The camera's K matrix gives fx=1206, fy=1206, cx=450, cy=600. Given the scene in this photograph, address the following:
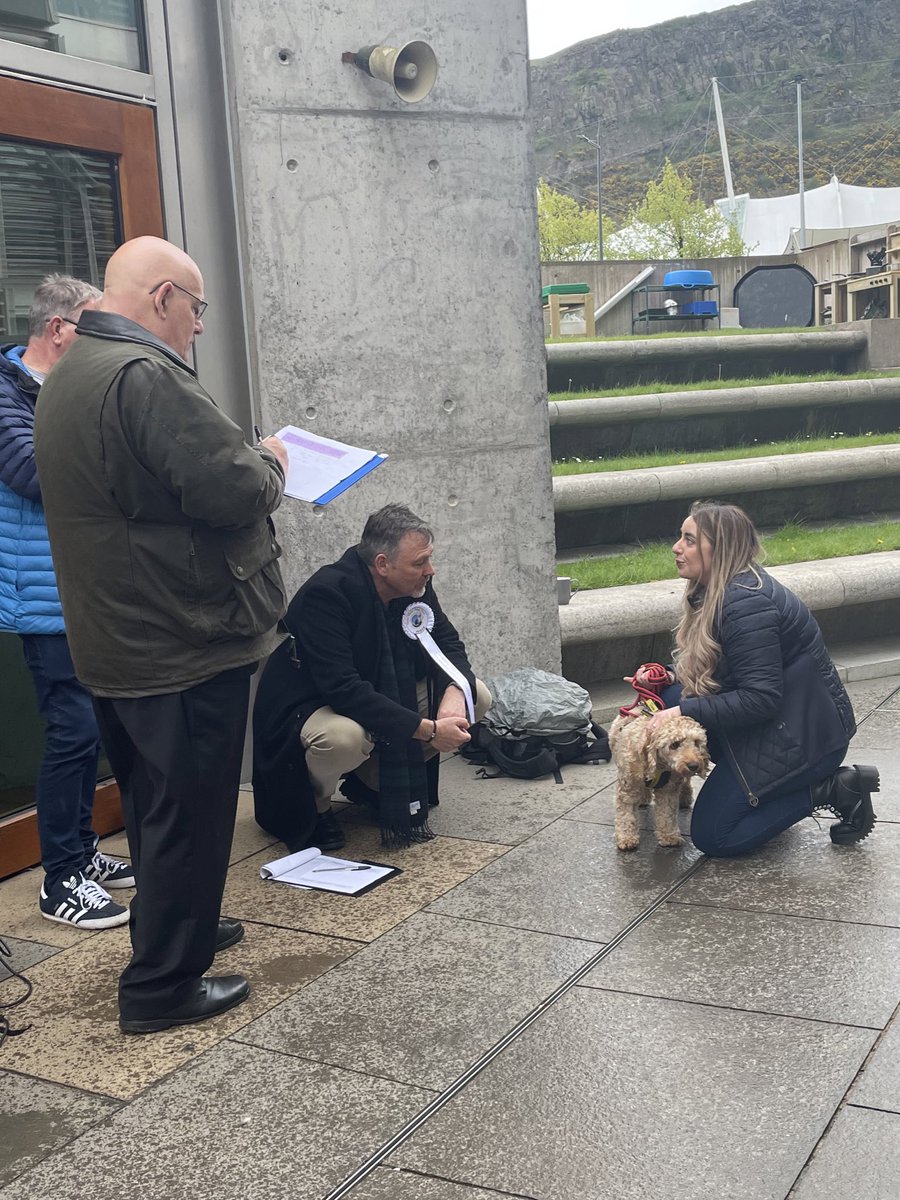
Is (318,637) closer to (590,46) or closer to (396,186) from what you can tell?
(396,186)

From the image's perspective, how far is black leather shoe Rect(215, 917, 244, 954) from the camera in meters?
3.71

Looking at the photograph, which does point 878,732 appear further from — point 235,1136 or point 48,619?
point 235,1136

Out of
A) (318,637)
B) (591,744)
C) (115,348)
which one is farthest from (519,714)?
(115,348)

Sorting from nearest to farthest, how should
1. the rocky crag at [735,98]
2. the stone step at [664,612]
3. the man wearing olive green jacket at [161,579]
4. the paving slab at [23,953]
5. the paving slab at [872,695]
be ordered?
1. the man wearing olive green jacket at [161,579]
2. the paving slab at [23,953]
3. the paving slab at [872,695]
4. the stone step at [664,612]
5. the rocky crag at [735,98]

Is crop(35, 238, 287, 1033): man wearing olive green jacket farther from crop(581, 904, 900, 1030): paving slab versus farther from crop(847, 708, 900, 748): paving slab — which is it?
crop(847, 708, 900, 748): paving slab

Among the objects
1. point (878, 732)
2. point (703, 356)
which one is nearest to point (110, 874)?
point (878, 732)

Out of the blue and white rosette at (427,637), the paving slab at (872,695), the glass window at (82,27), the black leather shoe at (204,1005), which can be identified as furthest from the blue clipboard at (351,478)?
the paving slab at (872,695)

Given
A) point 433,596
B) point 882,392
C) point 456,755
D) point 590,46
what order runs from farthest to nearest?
point 590,46 < point 882,392 < point 456,755 < point 433,596

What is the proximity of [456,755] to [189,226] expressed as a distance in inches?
105

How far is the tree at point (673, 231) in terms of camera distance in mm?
55562

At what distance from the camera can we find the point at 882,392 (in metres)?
10.1

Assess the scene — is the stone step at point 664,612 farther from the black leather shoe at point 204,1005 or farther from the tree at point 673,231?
the tree at point 673,231

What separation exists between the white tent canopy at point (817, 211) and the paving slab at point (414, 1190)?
150 feet

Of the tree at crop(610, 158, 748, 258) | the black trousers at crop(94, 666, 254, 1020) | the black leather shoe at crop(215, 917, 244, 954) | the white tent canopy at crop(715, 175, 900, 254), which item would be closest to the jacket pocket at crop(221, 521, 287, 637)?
the black trousers at crop(94, 666, 254, 1020)
